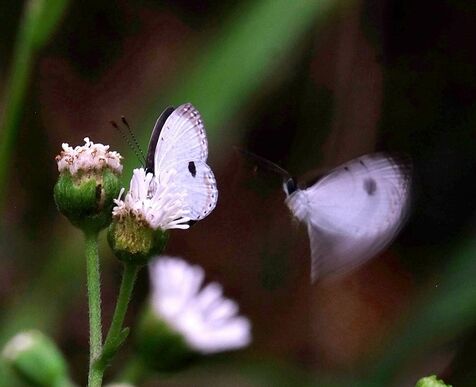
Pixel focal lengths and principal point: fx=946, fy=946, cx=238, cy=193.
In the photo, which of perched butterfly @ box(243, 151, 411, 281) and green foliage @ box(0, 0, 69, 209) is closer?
perched butterfly @ box(243, 151, 411, 281)

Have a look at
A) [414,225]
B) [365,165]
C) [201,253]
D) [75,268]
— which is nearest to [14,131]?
[75,268]

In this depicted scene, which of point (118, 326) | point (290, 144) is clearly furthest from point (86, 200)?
point (290, 144)

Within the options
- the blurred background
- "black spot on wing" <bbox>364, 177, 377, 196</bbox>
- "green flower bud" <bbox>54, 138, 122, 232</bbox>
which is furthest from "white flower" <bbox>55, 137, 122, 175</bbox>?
the blurred background

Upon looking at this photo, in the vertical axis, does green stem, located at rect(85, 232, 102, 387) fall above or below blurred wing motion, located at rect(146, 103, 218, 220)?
below

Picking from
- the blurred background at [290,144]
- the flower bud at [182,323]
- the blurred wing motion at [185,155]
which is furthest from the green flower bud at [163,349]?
the blurred background at [290,144]

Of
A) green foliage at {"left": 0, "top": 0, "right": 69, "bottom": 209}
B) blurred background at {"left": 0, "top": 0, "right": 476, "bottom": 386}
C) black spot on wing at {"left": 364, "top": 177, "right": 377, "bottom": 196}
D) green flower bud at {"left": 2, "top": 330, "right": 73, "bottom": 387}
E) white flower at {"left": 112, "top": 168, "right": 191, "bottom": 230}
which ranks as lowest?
green flower bud at {"left": 2, "top": 330, "right": 73, "bottom": 387}

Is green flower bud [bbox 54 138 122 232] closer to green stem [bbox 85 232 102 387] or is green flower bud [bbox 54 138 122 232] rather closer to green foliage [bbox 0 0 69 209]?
green stem [bbox 85 232 102 387]

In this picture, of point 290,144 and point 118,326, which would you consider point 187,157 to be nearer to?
point 118,326
